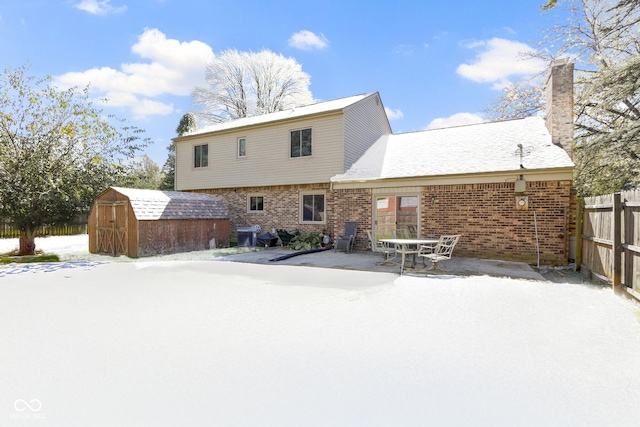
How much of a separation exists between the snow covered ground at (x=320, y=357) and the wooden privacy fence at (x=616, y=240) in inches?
16.2

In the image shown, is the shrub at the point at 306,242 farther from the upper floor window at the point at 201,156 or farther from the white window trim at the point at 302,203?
the upper floor window at the point at 201,156

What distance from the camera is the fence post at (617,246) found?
5.88m

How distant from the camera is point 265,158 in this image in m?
15.5

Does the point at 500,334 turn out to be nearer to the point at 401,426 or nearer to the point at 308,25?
the point at 401,426

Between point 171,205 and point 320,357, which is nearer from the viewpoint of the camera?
point 320,357

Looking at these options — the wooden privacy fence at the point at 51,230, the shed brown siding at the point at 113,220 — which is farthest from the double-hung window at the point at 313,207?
the wooden privacy fence at the point at 51,230

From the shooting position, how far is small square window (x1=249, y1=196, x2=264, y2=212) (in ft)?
52.4

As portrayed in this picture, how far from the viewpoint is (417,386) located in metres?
2.83

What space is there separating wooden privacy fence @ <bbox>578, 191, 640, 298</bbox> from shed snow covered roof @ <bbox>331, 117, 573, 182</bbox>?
2.49 meters

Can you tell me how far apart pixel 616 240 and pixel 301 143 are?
36.9ft

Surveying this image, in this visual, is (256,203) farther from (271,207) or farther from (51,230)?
(51,230)

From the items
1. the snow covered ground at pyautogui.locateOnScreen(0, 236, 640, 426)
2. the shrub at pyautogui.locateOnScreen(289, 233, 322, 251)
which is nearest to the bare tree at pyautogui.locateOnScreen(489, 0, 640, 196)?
the snow covered ground at pyautogui.locateOnScreen(0, 236, 640, 426)

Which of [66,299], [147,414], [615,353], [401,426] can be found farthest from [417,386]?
[66,299]

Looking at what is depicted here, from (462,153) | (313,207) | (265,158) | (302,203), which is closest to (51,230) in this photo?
(265,158)
